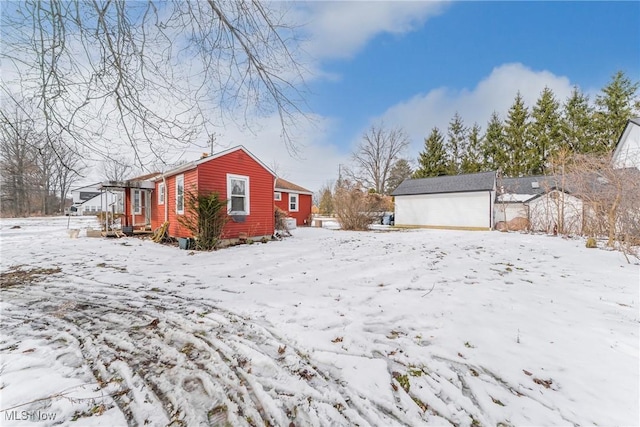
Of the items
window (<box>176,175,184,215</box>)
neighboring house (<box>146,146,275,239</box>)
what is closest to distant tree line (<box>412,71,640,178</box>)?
neighboring house (<box>146,146,275,239</box>)

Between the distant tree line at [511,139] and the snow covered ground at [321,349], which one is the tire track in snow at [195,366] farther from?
the distant tree line at [511,139]

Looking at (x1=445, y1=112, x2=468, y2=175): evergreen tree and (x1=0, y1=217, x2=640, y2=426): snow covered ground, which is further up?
(x1=445, y1=112, x2=468, y2=175): evergreen tree

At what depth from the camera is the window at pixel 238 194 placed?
927 cm

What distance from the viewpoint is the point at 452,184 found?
17.8m

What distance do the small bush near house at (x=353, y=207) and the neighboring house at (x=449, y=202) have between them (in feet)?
15.5

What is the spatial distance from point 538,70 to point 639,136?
678 centimetres

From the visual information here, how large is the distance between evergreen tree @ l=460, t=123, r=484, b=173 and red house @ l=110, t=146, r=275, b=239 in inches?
1030

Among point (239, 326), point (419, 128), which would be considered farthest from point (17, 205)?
point (419, 128)

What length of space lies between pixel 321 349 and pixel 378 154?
1143 inches

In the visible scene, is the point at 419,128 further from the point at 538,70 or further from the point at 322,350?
the point at 322,350

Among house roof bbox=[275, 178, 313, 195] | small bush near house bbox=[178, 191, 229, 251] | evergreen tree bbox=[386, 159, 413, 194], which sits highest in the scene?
evergreen tree bbox=[386, 159, 413, 194]

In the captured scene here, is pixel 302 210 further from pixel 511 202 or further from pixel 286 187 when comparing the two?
pixel 511 202

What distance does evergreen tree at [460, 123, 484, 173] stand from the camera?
28406mm

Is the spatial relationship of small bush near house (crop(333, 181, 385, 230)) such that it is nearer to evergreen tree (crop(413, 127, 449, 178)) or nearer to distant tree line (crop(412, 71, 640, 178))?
distant tree line (crop(412, 71, 640, 178))
